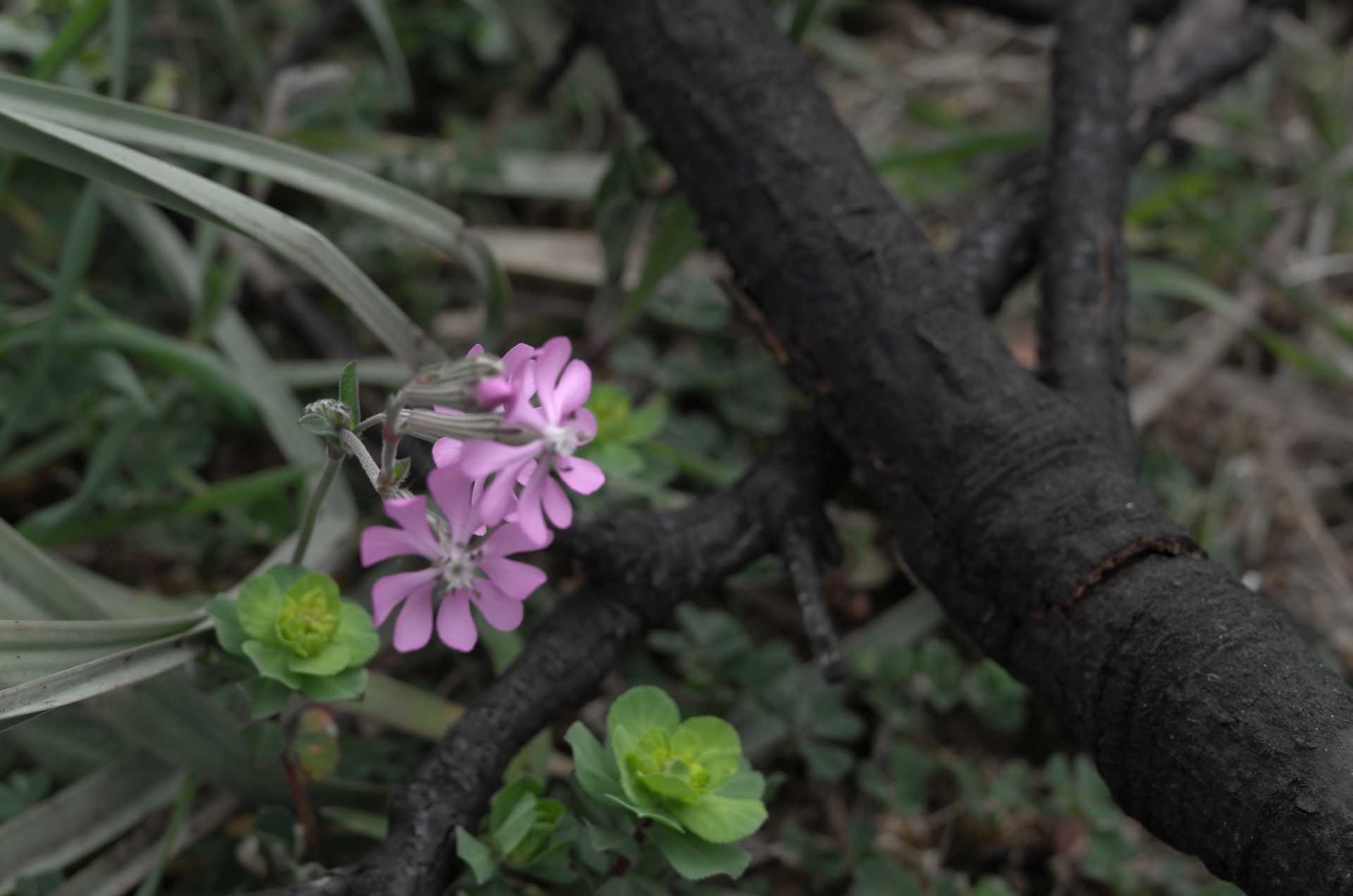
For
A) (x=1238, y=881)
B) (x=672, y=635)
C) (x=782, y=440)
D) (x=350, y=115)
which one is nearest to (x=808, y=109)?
(x=782, y=440)

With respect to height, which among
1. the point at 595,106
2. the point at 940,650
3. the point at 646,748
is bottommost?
the point at 940,650

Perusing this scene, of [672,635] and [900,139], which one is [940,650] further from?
[900,139]

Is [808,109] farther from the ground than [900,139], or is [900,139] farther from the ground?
[808,109]

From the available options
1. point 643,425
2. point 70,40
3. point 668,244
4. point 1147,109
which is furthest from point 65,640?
point 1147,109

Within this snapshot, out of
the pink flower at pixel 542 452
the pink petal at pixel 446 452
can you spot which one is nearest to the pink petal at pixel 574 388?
the pink flower at pixel 542 452

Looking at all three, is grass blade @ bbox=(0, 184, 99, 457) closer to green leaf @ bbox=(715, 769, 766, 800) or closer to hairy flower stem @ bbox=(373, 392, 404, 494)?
hairy flower stem @ bbox=(373, 392, 404, 494)

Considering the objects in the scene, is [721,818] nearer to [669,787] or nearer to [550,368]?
[669,787]
